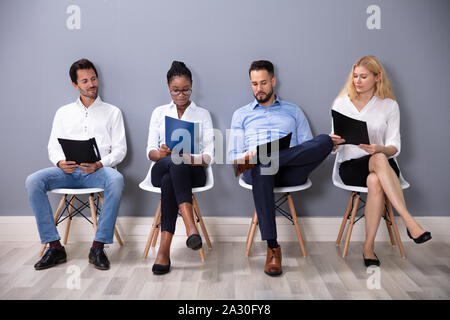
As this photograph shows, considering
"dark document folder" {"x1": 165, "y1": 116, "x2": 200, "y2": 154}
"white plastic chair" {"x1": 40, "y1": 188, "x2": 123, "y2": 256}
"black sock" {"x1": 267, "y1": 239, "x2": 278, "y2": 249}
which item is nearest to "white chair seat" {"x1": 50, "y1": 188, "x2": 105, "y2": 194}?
"white plastic chair" {"x1": 40, "y1": 188, "x2": 123, "y2": 256}

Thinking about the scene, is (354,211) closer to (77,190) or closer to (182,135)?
(182,135)

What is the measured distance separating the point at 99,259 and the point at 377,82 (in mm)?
2105

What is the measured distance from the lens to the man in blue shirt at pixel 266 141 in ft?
8.29

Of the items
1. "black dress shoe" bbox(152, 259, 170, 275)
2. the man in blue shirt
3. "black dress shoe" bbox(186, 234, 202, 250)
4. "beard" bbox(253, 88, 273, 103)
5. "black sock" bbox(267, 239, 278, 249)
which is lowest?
"black dress shoe" bbox(152, 259, 170, 275)

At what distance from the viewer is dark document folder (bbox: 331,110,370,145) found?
2576 millimetres

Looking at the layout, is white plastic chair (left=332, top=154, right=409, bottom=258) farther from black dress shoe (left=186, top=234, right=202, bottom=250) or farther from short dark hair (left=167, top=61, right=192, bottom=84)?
short dark hair (left=167, top=61, right=192, bottom=84)

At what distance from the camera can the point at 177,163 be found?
258cm

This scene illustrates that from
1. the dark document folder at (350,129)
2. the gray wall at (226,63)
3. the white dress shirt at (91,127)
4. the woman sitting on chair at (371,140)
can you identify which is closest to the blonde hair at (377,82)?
the woman sitting on chair at (371,140)

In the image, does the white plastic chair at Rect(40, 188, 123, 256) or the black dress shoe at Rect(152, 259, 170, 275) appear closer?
the black dress shoe at Rect(152, 259, 170, 275)

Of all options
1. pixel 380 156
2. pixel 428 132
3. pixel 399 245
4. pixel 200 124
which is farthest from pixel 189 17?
pixel 399 245

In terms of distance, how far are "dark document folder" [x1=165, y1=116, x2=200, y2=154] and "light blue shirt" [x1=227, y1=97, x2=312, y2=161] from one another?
11.0 inches

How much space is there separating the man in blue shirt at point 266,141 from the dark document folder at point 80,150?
2.82 feet

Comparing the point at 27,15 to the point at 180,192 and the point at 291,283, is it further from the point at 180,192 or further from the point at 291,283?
the point at 291,283

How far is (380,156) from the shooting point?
2.63 m
